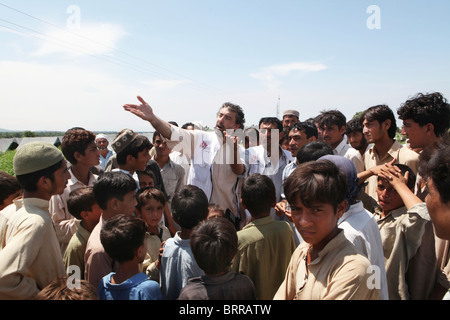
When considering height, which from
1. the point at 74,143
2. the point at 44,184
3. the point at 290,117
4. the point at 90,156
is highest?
the point at 290,117

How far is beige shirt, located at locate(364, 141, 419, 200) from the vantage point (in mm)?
3359

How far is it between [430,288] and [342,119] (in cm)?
310

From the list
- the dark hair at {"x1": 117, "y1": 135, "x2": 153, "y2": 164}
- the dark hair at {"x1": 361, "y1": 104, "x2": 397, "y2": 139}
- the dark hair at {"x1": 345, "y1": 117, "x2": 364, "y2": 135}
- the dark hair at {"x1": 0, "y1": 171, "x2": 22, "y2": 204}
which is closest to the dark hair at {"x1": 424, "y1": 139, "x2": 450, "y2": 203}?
the dark hair at {"x1": 361, "y1": 104, "x2": 397, "y2": 139}

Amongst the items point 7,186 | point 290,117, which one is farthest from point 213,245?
point 290,117

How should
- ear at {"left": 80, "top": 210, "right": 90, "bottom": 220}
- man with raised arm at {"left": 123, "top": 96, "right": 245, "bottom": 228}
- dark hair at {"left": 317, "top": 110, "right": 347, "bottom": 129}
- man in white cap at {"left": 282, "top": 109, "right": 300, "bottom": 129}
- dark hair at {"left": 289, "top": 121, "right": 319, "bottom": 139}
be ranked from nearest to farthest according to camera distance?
ear at {"left": 80, "top": 210, "right": 90, "bottom": 220} → man with raised arm at {"left": 123, "top": 96, "right": 245, "bottom": 228} → dark hair at {"left": 289, "top": 121, "right": 319, "bottom": 139} → dark hair at {"left": 317, "top": 110, "right": 347, "bottom": 129} → man in white cap at {"left": 282, "top": 109, "right": 300, "bottom": 129}

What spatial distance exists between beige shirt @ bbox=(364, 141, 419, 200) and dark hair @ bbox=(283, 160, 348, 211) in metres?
2.12

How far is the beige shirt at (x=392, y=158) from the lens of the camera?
336 centimetres

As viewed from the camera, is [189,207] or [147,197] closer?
[189,207]

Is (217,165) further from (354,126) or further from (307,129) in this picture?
Result: (354,126)

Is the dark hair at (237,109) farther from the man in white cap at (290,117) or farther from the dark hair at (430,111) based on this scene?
the man in white cap at (290,117)

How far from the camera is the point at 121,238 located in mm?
2088

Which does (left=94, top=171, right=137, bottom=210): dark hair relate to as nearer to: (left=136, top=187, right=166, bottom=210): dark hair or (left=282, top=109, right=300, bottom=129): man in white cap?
(left=136, top=187, right=166, bottom=210): dark hair

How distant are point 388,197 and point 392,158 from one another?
1243 millimetres
